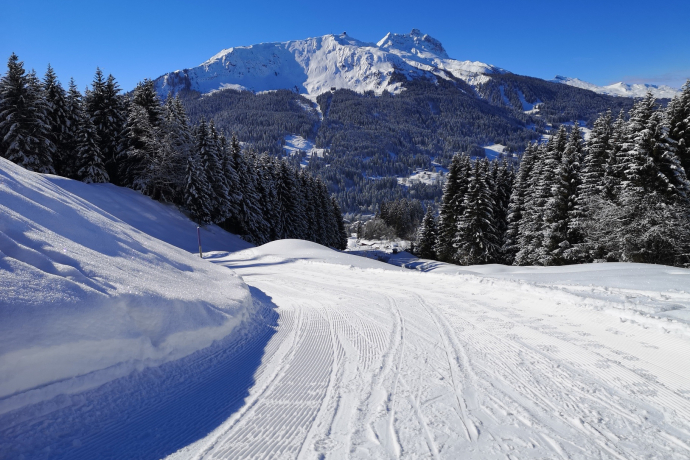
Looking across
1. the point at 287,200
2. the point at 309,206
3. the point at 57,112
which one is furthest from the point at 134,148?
the point at 309,206

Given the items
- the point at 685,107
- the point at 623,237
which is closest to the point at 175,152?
the point at 623,237

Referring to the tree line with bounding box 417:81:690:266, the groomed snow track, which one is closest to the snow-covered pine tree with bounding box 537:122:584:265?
the tree line with bounding box 417:81:690:266

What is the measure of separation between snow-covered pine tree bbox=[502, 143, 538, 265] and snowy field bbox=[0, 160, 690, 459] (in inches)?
925

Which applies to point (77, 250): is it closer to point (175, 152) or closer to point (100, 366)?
point (100, 366)

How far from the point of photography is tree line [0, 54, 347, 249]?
2467 cm

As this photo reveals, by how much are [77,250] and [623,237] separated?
24.2 m

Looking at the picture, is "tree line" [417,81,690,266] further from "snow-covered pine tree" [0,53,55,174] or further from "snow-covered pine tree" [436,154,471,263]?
"snow-covered pine tree" [0,53,55,174]

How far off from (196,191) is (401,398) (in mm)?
30947

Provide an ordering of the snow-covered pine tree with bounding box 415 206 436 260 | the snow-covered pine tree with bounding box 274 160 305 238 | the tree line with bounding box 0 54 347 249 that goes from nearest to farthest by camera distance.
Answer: the tree line with bounding box 0 54 347 249 → the snow-covered pine tree with bounding box 274 160 305 238 → the snow-covered pine tree with bounding box 415 206 436 260

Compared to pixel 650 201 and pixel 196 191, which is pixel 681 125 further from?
pixel 196 191

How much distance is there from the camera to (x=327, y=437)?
118 inches

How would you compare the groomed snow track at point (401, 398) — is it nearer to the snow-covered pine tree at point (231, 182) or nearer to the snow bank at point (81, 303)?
the snow bank at point (81, 303)

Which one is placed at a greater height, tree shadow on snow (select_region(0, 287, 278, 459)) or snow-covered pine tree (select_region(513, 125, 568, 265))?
snow-covered pine tree (select_region(513, 125, 568, 265))

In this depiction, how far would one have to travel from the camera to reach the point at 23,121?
24391mm
